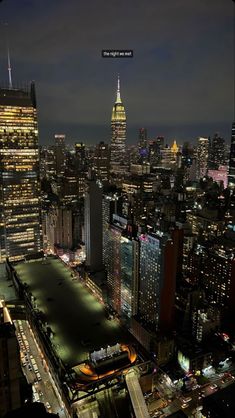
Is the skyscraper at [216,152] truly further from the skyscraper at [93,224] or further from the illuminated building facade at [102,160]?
the skyscraper at [93,224]

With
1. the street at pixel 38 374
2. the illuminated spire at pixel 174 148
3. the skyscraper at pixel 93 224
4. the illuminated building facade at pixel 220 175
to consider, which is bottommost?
the street at pixel 38 374

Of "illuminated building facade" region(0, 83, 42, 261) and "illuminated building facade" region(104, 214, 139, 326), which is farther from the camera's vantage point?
"illuminated building facade" region(0, 83, 42, 261)

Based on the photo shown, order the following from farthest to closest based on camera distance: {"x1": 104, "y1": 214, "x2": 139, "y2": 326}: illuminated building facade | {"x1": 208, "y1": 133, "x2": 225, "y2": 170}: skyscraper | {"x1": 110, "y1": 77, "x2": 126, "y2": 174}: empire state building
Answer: {"x1": 110, "y1": 77, "x2": 126, "y2": 174}: empire state building → {"x1": 208, "y1": 133, "x2": 225, "y2": 170}: skyscraper → {"x1": 104, "y1": 214, "x2": 139, "y2": 326}: illuminated building facade

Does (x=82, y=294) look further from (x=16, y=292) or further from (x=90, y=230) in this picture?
(x=90, y=230)

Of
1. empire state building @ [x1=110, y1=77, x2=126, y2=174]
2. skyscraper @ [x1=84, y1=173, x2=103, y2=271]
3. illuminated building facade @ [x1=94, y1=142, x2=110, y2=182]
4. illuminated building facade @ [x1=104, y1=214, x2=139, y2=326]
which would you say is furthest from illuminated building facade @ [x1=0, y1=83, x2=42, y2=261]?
empire state building @ [x1=110, y1=77, x2=126, y2=174]

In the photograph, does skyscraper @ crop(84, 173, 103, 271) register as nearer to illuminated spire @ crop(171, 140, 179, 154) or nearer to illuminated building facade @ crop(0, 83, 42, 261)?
illuminated building facade @ crop(0, 83, 42, 261)

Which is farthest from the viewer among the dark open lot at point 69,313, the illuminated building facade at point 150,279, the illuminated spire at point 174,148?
the illuminated spire at point 174,148

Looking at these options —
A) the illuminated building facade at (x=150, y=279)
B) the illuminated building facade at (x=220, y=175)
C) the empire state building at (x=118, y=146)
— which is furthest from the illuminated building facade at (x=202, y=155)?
the illuminated building facade at (x=150, y=279)
